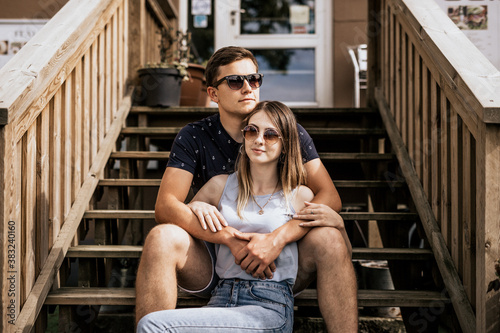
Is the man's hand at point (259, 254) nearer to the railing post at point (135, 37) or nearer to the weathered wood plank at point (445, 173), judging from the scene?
the weathered wood plank at point (445, 173)

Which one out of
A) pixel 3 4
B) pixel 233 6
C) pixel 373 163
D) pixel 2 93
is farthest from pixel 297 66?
pixel 2 93

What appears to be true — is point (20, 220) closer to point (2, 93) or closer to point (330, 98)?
point (2, 93)

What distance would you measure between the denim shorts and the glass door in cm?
372

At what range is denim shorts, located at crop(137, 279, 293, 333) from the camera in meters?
1.40

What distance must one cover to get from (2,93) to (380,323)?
2.13 meters

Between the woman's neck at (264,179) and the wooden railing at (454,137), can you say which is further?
the woman's neck at (264,179)

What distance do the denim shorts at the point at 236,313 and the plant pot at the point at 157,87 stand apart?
2.00 m

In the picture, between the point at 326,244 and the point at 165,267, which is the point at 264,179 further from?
the point at 165,267

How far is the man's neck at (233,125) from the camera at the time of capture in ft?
6.86

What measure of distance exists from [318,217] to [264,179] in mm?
268

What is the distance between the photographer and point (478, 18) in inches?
154

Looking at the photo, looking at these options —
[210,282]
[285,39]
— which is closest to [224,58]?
[210,282]

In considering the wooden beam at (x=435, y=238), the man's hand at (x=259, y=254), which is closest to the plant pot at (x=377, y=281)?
the wooden beam at (x=435, y=238)

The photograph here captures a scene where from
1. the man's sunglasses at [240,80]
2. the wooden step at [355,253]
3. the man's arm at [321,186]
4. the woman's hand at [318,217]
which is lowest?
the wooden step at [355,253]
